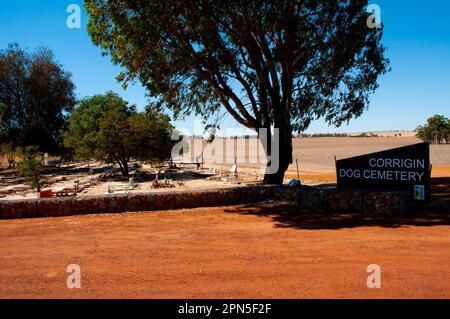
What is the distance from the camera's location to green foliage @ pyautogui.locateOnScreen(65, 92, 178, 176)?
3438 cm

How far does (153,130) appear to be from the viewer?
35406 millimetres

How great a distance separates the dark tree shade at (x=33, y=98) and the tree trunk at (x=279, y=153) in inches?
1714

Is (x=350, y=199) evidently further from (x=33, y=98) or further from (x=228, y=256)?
(x=33, y=98)

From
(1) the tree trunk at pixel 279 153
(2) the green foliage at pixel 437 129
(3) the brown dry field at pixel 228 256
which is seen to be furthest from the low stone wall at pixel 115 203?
(2) the green foliage at pixel 437 129

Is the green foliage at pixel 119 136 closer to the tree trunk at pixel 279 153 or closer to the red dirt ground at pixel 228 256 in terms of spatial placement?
the tree trunk at pixel 279 153

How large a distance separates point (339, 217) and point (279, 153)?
19.9ft

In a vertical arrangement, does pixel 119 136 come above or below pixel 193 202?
above

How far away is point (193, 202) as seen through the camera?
42.9 feet

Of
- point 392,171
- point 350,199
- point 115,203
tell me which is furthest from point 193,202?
point 392,171

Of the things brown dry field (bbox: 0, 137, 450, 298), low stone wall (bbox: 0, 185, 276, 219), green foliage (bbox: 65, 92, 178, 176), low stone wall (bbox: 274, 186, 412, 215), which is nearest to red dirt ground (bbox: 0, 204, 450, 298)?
brown dry field (bbox: 0, 137, 450, 298)

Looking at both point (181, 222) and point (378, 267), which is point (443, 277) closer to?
point (378, 267)

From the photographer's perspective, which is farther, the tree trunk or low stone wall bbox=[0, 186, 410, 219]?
the tree trunk

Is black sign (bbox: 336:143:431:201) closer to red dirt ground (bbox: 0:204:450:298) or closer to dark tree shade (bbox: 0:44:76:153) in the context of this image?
red dirt ground (bbox: 0:204:450:298)

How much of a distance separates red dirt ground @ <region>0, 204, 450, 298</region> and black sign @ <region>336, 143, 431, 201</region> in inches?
55.1
